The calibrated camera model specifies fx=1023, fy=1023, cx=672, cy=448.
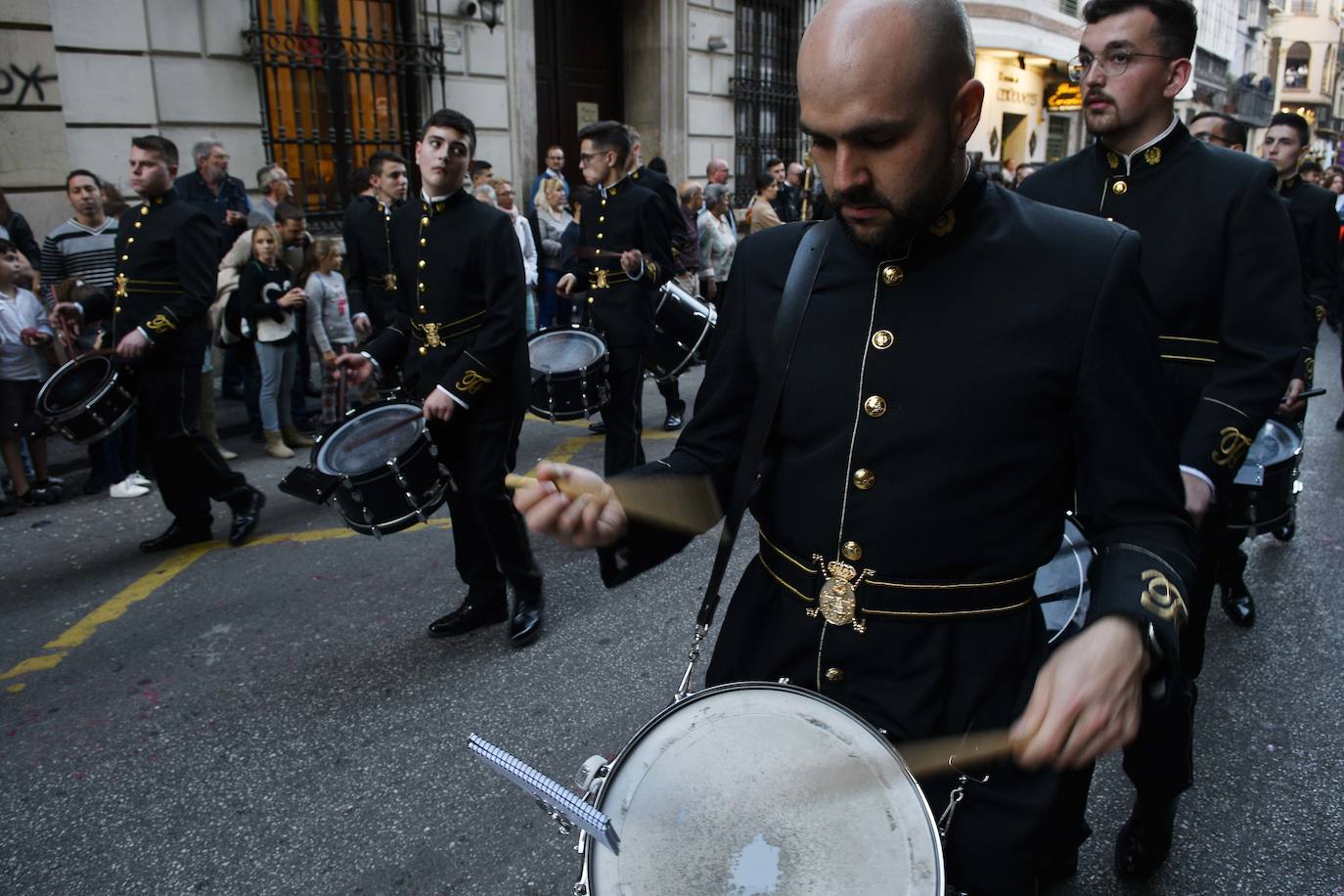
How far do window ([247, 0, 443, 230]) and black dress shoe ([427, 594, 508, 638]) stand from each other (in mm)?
7103

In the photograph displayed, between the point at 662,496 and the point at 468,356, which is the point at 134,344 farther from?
the point at 662,496

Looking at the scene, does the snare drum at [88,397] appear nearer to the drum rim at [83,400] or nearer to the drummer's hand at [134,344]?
the drum rim at [83,400]

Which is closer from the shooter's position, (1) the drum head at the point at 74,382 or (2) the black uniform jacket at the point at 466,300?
(2) the black uniform jacket at the point at 466,300

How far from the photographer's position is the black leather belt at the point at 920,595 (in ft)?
5.25

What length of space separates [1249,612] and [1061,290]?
362 centimetres

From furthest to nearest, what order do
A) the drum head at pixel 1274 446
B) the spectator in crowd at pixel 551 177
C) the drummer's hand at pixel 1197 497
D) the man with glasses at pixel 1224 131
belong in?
the spectator in crowd at pixel 551 177 → the man with glasses at pixel 1224 131 → the drum head at pixel 1274 446 → the drummer's hand at pixel 1197 497

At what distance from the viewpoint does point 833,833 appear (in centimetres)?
144

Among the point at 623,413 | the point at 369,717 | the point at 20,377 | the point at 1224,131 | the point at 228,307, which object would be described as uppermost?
the point at 1224,131

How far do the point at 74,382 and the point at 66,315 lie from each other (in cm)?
162

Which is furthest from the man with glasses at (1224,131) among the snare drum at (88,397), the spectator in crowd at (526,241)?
the snare drum at (88,397)

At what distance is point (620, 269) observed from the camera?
20.7ft

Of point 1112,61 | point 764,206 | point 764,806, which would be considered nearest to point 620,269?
point 1112,61

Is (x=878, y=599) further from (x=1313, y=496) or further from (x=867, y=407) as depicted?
(x=1313, y=496)

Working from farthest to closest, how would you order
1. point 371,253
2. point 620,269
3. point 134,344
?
point 371,253 → point 620,269 → point 134,344
